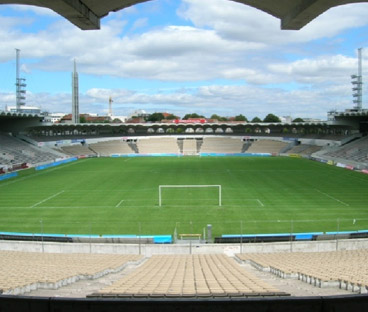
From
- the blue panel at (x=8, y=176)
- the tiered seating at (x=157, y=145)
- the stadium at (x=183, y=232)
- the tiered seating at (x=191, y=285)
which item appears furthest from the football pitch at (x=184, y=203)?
the tiered seating at (x=157, y=145)

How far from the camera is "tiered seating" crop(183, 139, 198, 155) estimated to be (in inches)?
3301

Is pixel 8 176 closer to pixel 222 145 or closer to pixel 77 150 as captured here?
pixel 77 150

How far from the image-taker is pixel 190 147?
88.1 meters

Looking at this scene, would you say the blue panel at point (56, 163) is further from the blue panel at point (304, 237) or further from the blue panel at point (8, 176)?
the blue panel at point (304, 237)

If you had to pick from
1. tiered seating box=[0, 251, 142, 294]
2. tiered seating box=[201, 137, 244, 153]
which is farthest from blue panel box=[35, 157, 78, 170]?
tiered seating box=[0, 251, 142, 294]

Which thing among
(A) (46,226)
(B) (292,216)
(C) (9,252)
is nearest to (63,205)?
(A) (46,226)

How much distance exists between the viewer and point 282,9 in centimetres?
454

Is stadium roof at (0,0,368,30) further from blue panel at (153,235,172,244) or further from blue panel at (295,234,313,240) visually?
blue panel at (295,234,313,240)

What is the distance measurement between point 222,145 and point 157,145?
15981 mm

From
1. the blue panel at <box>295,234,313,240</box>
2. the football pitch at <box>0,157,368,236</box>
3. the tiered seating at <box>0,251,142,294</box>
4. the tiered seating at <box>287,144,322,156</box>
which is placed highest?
the tiered seating at <box>287,144,322,156</box>

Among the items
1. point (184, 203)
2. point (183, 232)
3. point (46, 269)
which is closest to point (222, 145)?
point (184, 203)

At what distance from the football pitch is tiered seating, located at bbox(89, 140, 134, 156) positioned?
3400cm

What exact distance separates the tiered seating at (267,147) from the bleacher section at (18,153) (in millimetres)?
43842

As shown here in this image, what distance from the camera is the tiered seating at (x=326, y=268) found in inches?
361
